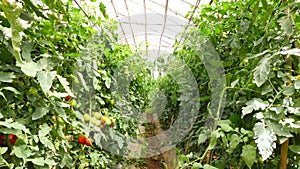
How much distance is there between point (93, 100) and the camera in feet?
5.50

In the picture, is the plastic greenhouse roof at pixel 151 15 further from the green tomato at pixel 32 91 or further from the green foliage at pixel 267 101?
the green tomato at pixel 32 91

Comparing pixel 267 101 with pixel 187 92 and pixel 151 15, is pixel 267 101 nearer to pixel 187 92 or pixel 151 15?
pixel 187 92

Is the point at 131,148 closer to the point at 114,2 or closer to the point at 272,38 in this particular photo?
the point at 272,38

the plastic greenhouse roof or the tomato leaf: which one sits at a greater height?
the plastic greenhouse roof

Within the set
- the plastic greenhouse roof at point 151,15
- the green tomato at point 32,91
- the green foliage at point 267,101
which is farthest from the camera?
the plastic greenhouse roof at point 151,15

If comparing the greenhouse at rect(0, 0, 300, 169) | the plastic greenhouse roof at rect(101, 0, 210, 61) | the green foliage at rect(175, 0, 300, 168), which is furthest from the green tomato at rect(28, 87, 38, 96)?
the plastic greenhouse roof at rect(101, 0, 210, 61)

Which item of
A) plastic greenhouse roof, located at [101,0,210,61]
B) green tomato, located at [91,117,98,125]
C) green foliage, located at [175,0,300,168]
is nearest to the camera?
green foliage, located at [175,0,300,168]

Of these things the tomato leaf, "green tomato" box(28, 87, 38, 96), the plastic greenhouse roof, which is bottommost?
the tomato leaf

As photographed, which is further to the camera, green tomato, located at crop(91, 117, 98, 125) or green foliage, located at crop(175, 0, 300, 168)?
green tomato, located at crop(91, 117, 98, 125)

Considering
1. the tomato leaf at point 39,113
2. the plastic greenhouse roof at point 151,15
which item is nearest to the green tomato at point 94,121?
the tomato leaf at point 39,113

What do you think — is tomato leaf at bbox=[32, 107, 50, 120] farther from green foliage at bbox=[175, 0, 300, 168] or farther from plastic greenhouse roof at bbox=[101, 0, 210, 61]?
plastic greenhouse roof at bbox=[101, 0, 210, 61]

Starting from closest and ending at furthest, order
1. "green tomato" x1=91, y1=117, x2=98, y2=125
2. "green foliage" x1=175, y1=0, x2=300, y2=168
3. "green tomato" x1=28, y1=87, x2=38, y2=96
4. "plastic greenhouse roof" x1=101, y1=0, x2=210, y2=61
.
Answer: "green foliage" x1=175, y1=0, x2=300, y2=168 < "green tomato" x1=28, y1=87, x2=38, y2=96 < "green tomato" x1=91, y1=117, x2=98, y2=125 < "plastic greenhouse roof" x1=101, y1=0, x2=210, y2=61

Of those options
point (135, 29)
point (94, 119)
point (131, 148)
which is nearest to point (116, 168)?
point (131, 148)

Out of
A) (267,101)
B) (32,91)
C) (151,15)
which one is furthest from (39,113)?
(151,15)
